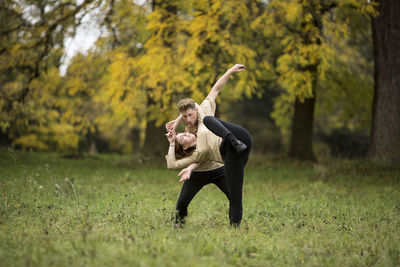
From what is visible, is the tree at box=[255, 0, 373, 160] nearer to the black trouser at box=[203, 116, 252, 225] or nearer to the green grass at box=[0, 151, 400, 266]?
the green grass at box=[0, 151, 400, 266]

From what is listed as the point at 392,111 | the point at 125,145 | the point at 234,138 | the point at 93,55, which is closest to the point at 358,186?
the point at 392,111

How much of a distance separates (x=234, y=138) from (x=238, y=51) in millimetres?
6747

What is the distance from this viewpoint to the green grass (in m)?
3.49

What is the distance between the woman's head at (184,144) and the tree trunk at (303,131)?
420 inches

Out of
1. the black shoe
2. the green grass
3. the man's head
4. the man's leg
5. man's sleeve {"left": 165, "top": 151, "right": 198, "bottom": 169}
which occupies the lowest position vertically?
the green grass

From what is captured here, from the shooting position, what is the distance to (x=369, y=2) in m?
10.7

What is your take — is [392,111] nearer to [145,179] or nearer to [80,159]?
[145,179]

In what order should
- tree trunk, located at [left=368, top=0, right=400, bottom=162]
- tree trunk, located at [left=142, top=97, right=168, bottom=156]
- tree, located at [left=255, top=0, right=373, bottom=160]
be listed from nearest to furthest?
tree, located at [left=255, top=0, right=373, bottom=160], tree trunk, located at [left=368, top=0, right=400, bottom=162], tree trunk, located at [left=142, top=97, right=168, bottom=156]

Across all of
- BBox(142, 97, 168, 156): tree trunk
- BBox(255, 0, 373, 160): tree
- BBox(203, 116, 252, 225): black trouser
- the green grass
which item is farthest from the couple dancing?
BBox(142, 97, 168, 156): tree trunk

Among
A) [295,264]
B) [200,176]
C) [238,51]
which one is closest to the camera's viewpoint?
[295,264]

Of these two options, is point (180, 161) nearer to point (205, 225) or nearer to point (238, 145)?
point (238, 145)

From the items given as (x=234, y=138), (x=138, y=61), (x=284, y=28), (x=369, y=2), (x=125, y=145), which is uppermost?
(x=369, y=2)

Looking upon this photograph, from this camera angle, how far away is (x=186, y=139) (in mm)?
4770

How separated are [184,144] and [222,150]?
1.65ft
